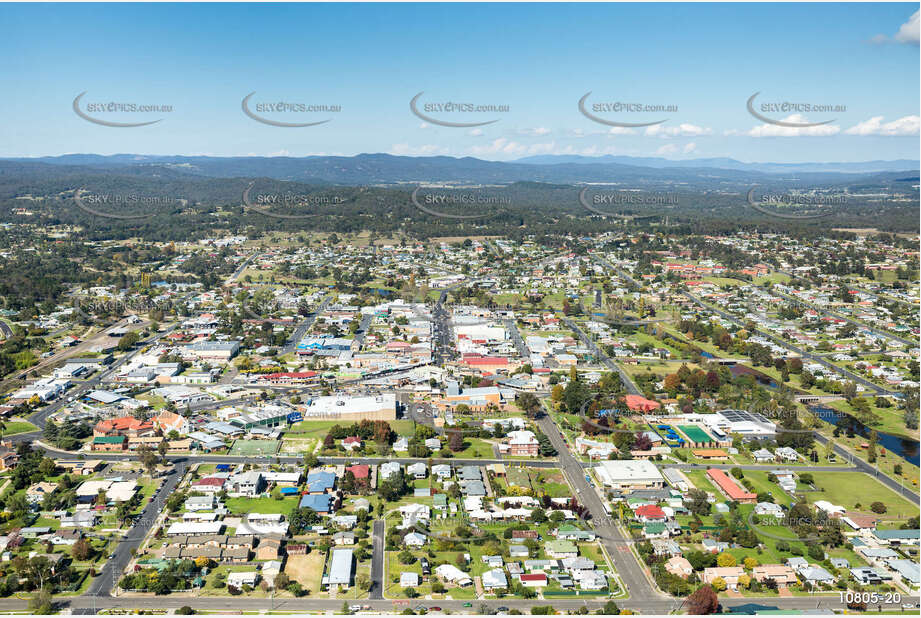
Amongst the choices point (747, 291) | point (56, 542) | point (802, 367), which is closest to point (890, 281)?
point (747, 291)

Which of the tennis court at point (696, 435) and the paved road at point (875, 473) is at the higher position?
the tennis court at point (696, 435)

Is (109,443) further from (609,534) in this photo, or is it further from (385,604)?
(609,534)

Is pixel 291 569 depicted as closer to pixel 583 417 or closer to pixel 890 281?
pixel 583 417

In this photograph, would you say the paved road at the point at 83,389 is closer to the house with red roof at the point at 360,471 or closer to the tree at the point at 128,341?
the tree at the point at 128,341

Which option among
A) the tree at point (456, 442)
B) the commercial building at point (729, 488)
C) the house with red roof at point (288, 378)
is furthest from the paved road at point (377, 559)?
the house with red roof at point (288, 378)

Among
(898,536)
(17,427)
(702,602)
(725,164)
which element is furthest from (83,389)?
(725,164)
